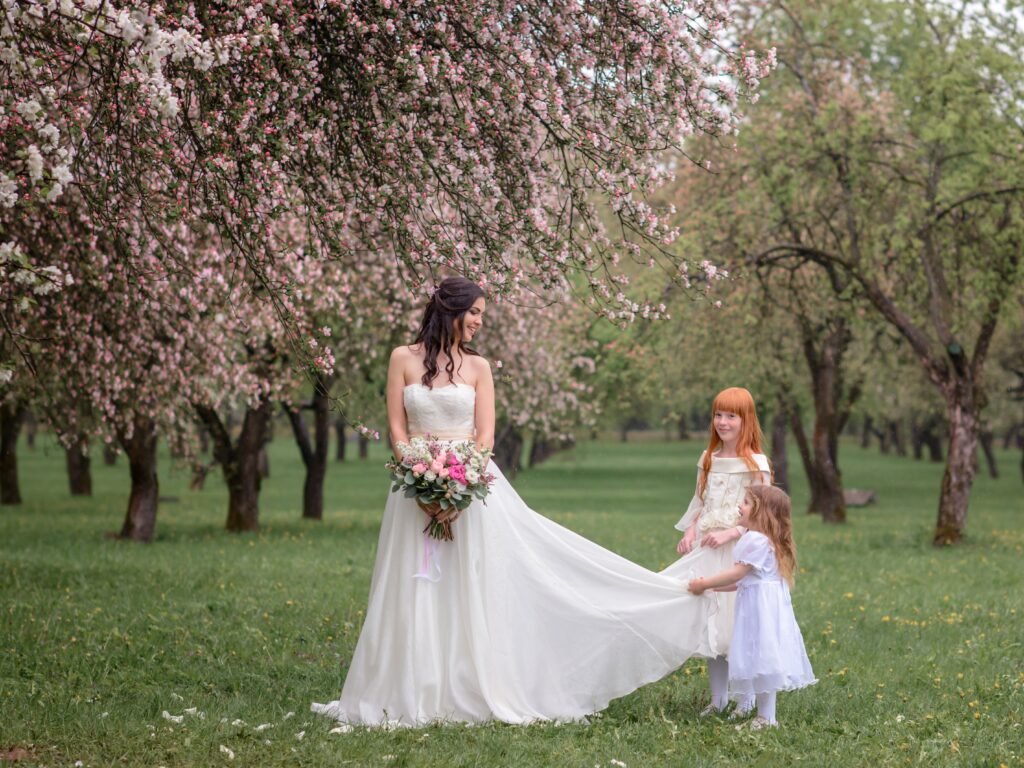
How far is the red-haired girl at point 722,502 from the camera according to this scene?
305 inches

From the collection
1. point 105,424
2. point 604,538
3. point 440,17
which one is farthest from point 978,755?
point 604,538

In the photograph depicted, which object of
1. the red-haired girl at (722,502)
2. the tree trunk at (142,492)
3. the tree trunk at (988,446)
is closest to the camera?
the red-haired girl at (722,502)

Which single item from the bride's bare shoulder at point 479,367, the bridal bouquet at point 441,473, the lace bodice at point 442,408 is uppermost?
the bride's bare shoulder at point 479,367

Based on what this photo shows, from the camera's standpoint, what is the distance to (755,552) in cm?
740

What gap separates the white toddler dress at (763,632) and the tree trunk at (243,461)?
15.7 meters

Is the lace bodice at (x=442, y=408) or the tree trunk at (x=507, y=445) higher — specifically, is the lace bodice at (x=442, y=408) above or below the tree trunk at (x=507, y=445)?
above

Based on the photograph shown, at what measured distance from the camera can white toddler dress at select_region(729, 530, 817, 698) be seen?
7.20 m

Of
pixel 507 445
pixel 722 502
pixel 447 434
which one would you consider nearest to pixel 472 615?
pixel 447 434

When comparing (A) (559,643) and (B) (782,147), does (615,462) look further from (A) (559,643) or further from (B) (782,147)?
(A) (559,643)

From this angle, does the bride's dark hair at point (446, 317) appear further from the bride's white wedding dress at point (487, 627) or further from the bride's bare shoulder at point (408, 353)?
the bride's white wedding dress at point (487, 627)

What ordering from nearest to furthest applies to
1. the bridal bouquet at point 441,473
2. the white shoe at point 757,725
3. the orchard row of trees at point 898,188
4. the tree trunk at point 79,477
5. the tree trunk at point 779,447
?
the bridal bouquet at point 441,473 < the white shoe at point 757,725 < the orchard row of trees at point 898,188 < the tree trunk at point 779,447 < the tree trunk at point 79,477

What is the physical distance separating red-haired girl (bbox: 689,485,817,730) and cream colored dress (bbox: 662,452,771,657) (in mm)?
180

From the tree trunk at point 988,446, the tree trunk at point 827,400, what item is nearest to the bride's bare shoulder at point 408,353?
the tree trunk at point 827,400

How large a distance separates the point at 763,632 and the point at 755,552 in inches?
18.4
